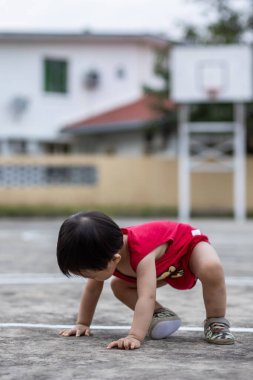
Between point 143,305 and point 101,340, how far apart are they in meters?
0.30

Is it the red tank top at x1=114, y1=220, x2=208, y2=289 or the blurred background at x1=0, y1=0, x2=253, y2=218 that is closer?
the red tank top at x1=114, y1=220, x2=208, y2=289

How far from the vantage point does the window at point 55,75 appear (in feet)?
83.9

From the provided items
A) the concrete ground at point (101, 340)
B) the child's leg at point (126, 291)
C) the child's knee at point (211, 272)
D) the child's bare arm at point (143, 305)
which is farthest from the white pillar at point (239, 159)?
the child's bare arm at point (143, 305)

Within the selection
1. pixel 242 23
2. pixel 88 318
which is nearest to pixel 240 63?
pixel 242 23

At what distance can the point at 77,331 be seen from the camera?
12.1 feet

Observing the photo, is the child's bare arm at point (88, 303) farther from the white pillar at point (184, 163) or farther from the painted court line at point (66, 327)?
the white pillar at point (184, 163)

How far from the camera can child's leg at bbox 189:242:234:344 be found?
11.6 ft

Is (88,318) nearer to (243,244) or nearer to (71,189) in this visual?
(243,244)

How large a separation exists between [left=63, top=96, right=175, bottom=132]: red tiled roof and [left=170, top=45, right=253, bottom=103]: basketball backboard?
4.67m

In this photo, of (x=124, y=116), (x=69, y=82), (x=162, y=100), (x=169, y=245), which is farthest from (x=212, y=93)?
(x=169, y=245)

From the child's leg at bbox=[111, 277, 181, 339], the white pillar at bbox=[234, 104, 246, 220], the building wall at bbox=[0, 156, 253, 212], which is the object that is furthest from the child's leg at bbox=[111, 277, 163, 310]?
the building wall at bbox=[0, 156, 253, 212]

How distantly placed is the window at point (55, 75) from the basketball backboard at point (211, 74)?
8236 millimetres

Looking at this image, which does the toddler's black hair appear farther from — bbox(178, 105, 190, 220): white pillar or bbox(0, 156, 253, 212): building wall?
bbox(0, 156, 253, 212): building wall

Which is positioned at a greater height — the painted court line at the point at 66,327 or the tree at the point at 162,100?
the tree at the point at 162,100
